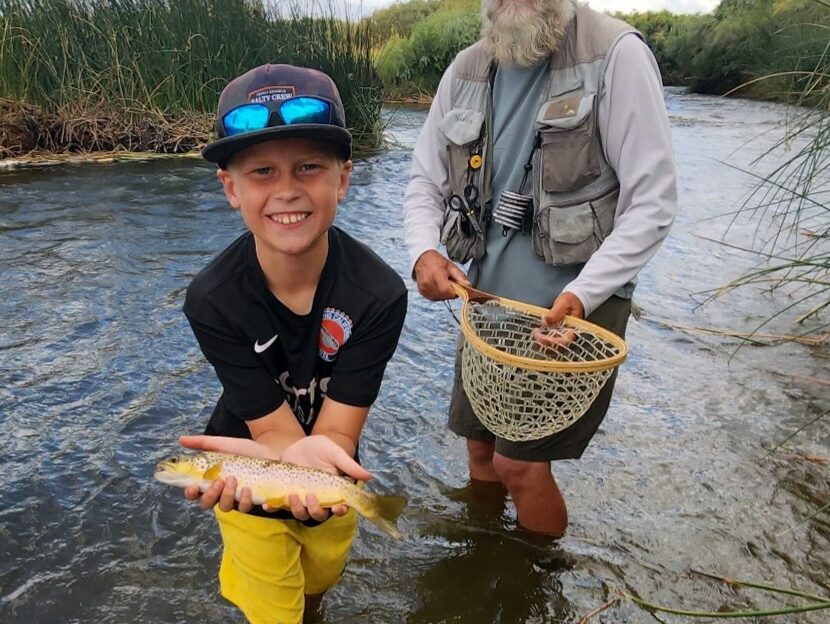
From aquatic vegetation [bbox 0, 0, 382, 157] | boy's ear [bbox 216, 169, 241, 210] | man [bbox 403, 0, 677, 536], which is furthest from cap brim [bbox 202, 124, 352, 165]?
aquatic vegetation [bbox 0, 0, 382, 157]

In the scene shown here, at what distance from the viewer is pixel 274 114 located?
2355mm

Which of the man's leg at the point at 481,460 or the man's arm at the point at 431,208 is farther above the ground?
the man's arm at the point at 431,208

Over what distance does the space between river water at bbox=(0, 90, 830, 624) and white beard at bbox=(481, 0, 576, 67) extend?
220cm

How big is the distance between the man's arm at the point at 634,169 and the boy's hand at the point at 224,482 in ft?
4.32

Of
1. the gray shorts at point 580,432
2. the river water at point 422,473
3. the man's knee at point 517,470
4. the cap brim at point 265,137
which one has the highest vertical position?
the cap brim at point 265,137

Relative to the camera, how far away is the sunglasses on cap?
2354 millimetres

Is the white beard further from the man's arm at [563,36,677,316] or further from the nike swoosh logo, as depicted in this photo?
the nike swoosh logo

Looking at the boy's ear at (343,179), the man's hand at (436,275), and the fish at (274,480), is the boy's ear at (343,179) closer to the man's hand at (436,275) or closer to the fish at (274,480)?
the man's hand at (436,275)

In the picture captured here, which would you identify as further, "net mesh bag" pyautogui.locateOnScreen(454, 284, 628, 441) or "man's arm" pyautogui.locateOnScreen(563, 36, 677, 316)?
"man's arm" pyautogui.locateOnScreen(563, 36, 677, 316)

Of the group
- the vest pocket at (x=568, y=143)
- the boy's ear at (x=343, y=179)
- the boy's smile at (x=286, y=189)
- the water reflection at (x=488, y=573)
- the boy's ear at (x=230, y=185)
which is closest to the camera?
the boy's smile at (x=286, y=189)

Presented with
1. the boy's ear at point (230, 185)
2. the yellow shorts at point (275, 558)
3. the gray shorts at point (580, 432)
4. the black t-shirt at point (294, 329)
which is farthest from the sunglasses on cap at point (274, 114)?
the gray shorts at point (580, 432)

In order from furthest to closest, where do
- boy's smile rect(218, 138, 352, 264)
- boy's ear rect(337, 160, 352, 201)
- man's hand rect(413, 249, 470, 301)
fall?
1. man's hand rect(413, 249, 470, 301)
2. boy's ear rect(337, 160, 352, 201)
3. boy's smile rect(218, 138, 352, 264)

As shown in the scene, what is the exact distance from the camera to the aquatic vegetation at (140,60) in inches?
456

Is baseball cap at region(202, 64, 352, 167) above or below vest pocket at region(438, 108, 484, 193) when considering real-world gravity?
above
